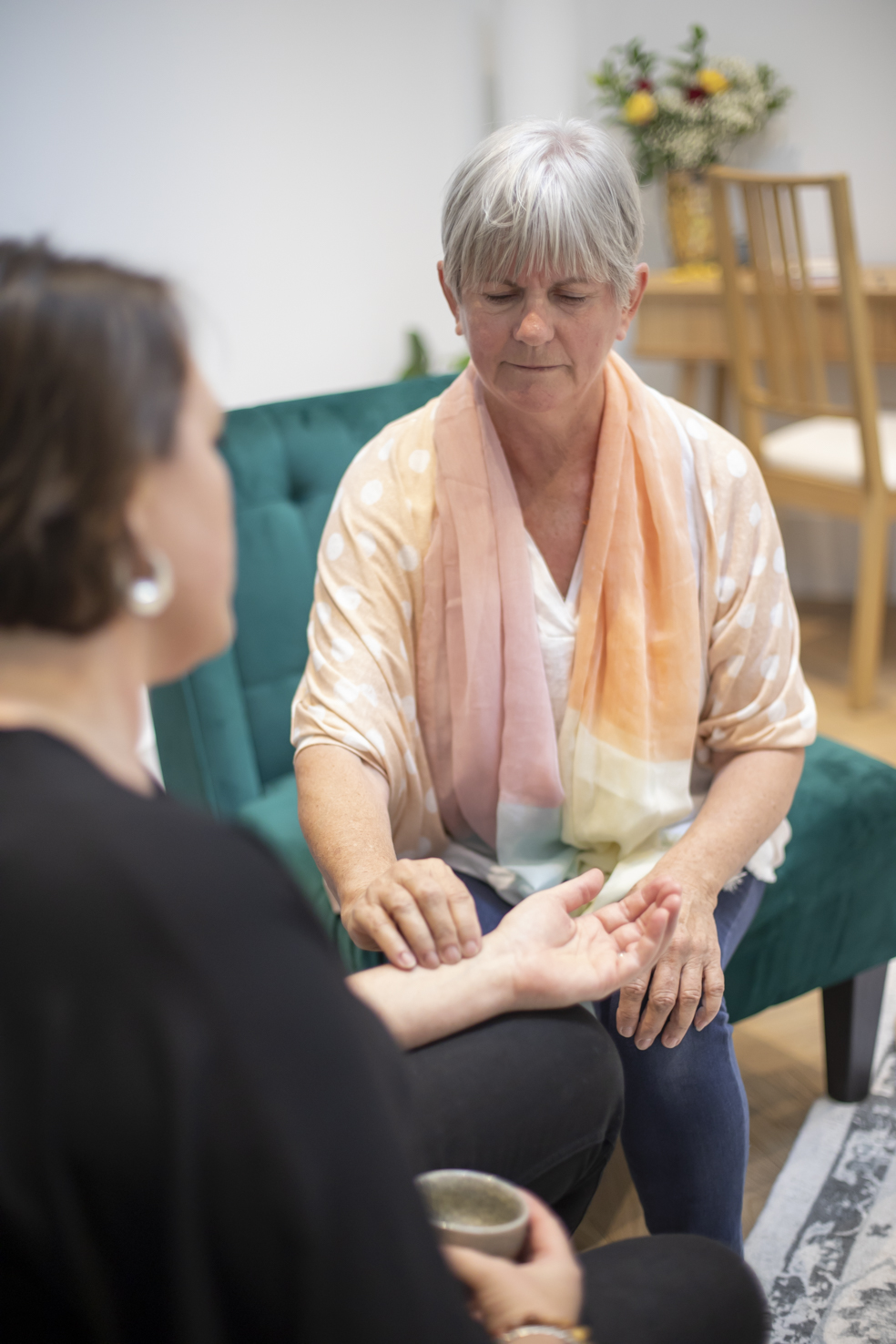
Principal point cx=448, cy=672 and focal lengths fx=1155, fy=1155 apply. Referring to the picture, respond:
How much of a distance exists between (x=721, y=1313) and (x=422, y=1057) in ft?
0.89

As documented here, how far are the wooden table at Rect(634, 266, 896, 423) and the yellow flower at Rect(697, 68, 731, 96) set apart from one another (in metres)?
0.48

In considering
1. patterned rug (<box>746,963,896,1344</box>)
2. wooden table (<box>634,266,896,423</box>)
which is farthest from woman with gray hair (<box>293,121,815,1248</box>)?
wooden table (<box>634,266,896,423</box>)

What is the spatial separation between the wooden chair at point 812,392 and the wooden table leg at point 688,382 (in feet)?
1.57

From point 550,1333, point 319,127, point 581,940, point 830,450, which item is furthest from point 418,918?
point 319,127

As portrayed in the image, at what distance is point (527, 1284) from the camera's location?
64cm

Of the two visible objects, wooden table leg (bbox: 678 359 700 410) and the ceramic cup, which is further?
wooden table leg (bbox: 678 359 700 410)

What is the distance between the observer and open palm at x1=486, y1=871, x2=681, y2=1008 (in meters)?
0.93

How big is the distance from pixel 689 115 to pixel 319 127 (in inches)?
41.8

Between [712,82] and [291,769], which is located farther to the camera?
[712,82]

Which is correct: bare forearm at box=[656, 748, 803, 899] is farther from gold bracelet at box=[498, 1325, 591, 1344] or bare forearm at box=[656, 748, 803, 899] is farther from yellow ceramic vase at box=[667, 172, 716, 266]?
yellow ceramic vase at box=[667, 172, 716, 266]

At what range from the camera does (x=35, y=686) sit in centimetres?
52

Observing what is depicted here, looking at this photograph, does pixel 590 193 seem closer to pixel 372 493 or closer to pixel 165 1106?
pixel 372 493

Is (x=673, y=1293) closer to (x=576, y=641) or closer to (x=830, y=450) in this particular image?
(x=576, y=641)

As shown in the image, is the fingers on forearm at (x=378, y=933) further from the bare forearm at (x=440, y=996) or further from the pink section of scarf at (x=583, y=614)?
the pink section of scarf at (x=583, y=614)
